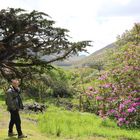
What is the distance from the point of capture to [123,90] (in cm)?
2156

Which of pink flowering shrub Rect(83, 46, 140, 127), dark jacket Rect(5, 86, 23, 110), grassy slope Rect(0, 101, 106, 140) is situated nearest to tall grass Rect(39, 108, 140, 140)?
grassy slope Rect(0, 101, 106, 140)

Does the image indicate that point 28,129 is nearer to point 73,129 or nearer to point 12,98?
point 73,129

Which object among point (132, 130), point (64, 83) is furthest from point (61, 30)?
point (64, 83)

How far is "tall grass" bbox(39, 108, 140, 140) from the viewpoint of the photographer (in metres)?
16.4

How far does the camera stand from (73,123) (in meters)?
19.2

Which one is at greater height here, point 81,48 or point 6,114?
point 81,48

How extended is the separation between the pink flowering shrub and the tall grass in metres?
0.81

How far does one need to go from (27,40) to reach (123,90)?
5864 millimetres

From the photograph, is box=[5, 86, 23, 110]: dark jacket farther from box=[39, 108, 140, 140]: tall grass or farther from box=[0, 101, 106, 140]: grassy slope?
box=[39, 108, 140, 140]: tall grass

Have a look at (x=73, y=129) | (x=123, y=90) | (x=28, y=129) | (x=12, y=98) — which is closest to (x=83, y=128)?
(x=73, y=129)

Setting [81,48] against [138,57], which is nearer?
[81,48]

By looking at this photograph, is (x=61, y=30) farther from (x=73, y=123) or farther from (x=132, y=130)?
(x=132, y=130)

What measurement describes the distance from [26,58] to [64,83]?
1393 centimetres

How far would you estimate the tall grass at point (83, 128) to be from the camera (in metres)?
16.4
